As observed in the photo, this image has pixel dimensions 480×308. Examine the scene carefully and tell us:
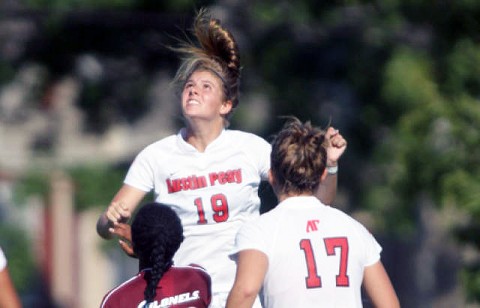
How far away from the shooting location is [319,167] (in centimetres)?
514

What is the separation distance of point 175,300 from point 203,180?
656mm

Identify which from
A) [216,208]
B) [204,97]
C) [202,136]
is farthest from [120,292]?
[204,97]

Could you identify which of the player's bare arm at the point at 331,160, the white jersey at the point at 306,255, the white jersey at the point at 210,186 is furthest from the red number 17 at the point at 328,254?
the white jersey at the point at 210,186

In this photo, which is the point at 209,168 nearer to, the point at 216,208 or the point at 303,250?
the point at 216,208

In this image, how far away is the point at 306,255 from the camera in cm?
502

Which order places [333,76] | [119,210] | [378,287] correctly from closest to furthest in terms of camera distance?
[378,287], [119,210], [333,76]

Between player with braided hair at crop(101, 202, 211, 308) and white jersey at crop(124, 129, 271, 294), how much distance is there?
11.8 inches

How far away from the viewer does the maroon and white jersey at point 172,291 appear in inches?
205

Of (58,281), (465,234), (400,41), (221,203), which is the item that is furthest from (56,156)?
(221,203)

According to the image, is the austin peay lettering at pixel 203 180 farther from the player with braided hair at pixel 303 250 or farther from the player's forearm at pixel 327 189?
the player with braided hair at pixel 303 250

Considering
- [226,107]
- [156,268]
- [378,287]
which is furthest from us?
[226,107]

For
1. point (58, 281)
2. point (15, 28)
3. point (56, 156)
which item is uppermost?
point (15, 28)

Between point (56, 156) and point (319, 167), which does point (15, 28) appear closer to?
point (56, 156)

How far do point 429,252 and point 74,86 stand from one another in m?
4.92
